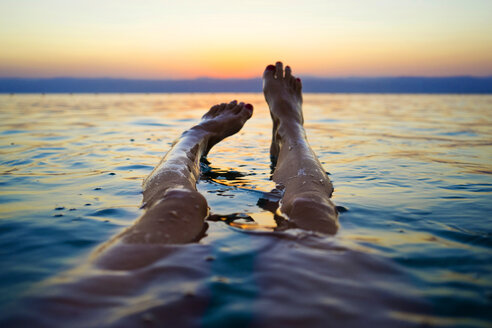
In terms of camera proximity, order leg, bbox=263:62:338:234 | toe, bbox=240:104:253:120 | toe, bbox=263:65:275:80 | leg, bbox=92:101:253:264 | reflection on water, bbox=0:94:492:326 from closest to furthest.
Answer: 1. reflection on water, bbox=0:94:492:326
2. leg, bbox=92:101:253:264
3. leg, bbox=263:62:338:234
4. toe, bbox=240:104:253:120
5. toe, bbox=263:65:275:80

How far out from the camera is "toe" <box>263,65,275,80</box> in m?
4.86

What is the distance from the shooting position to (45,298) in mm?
1056

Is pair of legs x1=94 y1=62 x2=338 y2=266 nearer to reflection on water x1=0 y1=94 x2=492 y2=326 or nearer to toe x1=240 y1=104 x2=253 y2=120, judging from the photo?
reflection on water x1=0 y1=94 x2=492 y2=326

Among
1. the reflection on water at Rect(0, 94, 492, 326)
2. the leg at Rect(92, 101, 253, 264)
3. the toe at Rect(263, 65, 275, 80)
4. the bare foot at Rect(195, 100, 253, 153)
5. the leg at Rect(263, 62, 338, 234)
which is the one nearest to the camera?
the reflection on water at Rect(0, 94, 492, 326)

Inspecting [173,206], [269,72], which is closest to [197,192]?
[173,206]

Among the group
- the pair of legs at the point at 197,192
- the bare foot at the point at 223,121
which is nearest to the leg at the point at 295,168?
the pair of legs at the point at 197,192

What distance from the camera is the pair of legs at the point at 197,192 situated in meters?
1.54

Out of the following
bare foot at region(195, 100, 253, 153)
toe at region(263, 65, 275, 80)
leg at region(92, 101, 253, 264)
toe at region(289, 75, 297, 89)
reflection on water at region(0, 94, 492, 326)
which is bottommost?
reflection on water at region(0, 94, 492, 326)

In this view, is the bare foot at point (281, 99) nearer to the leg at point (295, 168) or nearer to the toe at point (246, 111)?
the leg at point (295, 168)

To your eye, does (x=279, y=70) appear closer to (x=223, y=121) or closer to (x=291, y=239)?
(x=223, y=121)

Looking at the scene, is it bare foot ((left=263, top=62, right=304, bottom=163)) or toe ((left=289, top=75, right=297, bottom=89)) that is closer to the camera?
bare foot ((left=263, top=62, right=304, bottom=163))

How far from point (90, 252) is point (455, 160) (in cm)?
404

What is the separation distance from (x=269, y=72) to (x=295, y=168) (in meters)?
2.81

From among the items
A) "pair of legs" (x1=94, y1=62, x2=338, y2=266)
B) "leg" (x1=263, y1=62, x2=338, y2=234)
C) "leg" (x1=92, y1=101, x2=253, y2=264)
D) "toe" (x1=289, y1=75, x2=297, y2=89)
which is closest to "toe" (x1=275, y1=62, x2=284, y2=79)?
"leg" (x1=263, y1=62, x2=338, y2=234)
